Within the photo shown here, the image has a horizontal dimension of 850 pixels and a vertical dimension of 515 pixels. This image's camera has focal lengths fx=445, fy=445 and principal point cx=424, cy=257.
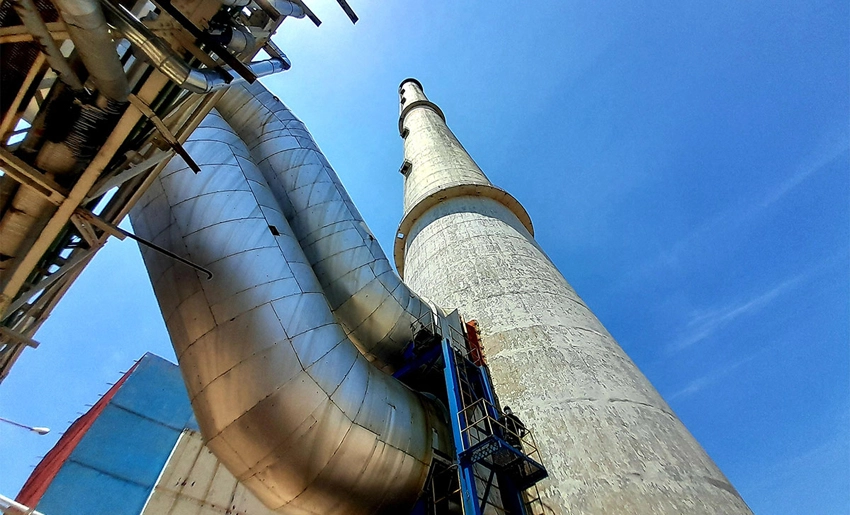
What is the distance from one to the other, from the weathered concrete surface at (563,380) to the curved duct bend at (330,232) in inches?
58.9

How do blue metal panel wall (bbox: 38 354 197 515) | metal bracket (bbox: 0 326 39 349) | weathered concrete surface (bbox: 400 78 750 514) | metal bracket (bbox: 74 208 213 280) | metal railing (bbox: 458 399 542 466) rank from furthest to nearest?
blue metal panel wall (bbox: 38 354 197 515), metal railing (bbox: 458 399 542 466), weathered concrete surface (bbox: 400 78 750 514), metal bracket (bbox: 0 326 39 349), metal bracket (bbox: 74 208 213 280)

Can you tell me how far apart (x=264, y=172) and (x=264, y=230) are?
2.01 m

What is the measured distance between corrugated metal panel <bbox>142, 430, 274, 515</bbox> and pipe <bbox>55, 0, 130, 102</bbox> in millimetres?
5553

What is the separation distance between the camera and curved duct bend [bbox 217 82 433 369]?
624 centimetres

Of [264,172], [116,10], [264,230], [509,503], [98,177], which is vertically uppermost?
[264,172]

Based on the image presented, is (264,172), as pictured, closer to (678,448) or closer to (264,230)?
(264,230)

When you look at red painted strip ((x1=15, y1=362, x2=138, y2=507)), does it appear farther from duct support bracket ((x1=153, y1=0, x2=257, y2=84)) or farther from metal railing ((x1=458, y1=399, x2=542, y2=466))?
duct support bracket ((x1=153, y1=0, x2=257, y2=84))

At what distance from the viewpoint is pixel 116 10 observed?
2.84 metres

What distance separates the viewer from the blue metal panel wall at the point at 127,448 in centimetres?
565

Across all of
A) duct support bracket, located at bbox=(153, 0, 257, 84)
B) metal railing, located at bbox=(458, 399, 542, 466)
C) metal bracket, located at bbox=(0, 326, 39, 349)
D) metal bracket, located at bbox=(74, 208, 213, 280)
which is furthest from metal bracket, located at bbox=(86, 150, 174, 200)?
metal railing, located at bbox=(458, 399, 542, 466)

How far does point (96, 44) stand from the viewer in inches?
109

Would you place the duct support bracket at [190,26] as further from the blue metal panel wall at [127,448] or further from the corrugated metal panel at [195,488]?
the corrugated metal panel at [195,488]

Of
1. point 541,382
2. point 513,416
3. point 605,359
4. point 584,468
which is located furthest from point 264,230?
point 605,359

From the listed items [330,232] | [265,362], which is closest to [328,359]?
[265,362]
